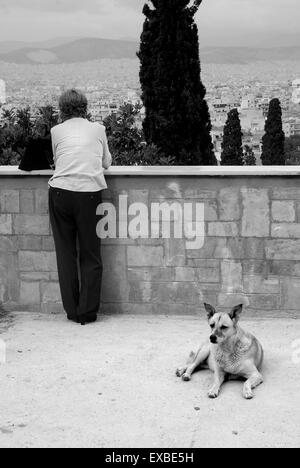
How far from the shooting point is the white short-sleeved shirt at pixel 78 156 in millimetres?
5098

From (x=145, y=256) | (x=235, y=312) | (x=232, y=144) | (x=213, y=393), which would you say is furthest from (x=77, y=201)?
(x=232, y=144)

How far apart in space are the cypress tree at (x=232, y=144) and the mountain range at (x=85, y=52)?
2.23 m

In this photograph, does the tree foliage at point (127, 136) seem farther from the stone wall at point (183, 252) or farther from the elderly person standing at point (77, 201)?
the elderly person standing at point (77, 201)

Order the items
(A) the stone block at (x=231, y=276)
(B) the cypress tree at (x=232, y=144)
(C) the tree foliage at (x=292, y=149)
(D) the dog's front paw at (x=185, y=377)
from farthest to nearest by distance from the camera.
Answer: (C) the tree foliage at (x=292, y=149) → (B) the cypress tree at (x=232, y=144) → (A) the stone block at (x=231, y=276) → (D) the dog's front paw at (x=185, y=377)

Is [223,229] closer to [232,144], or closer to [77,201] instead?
[77,201]

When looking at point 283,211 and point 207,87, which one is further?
point 207,87

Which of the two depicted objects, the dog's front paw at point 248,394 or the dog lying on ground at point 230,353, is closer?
the dog's front paw at point 248,394

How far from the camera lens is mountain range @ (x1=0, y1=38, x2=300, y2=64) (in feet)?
79.6

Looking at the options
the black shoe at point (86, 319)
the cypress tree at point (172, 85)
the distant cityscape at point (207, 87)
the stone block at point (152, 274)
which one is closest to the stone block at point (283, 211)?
the stone block at point (152, 274)

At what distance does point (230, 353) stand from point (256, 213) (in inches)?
53.2

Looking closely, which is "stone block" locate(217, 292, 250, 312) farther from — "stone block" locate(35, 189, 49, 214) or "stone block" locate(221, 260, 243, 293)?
"stone block" locate(35, 189, 49, 214)

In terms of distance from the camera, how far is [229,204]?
17.2 feet
